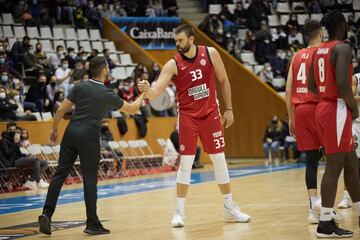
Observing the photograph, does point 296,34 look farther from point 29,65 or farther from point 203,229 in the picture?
point 203,229

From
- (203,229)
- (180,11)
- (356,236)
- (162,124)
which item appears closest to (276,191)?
(203,229)

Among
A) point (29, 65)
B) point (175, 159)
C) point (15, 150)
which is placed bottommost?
point (175, 159)

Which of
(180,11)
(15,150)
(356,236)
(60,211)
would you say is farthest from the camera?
(180,11)

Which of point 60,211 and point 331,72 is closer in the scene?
point 331,72

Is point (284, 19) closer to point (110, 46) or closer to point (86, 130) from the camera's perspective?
point (110, 46)

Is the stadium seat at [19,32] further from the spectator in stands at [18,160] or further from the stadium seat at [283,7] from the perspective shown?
the stadium seat at [283,7]

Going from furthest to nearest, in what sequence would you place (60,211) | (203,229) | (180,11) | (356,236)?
(180,11) < (60,211) < (203,229) < (356,236)

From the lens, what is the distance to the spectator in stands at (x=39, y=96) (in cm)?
1977

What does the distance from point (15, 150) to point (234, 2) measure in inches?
617

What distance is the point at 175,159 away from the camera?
21344 millimetres

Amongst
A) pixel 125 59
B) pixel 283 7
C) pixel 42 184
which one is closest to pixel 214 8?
pixel 283 7

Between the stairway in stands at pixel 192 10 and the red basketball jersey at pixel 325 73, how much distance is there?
22.0 metres

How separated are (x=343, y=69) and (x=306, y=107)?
5.04 feet

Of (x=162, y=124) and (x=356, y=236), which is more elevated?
(x=356, y=236)
